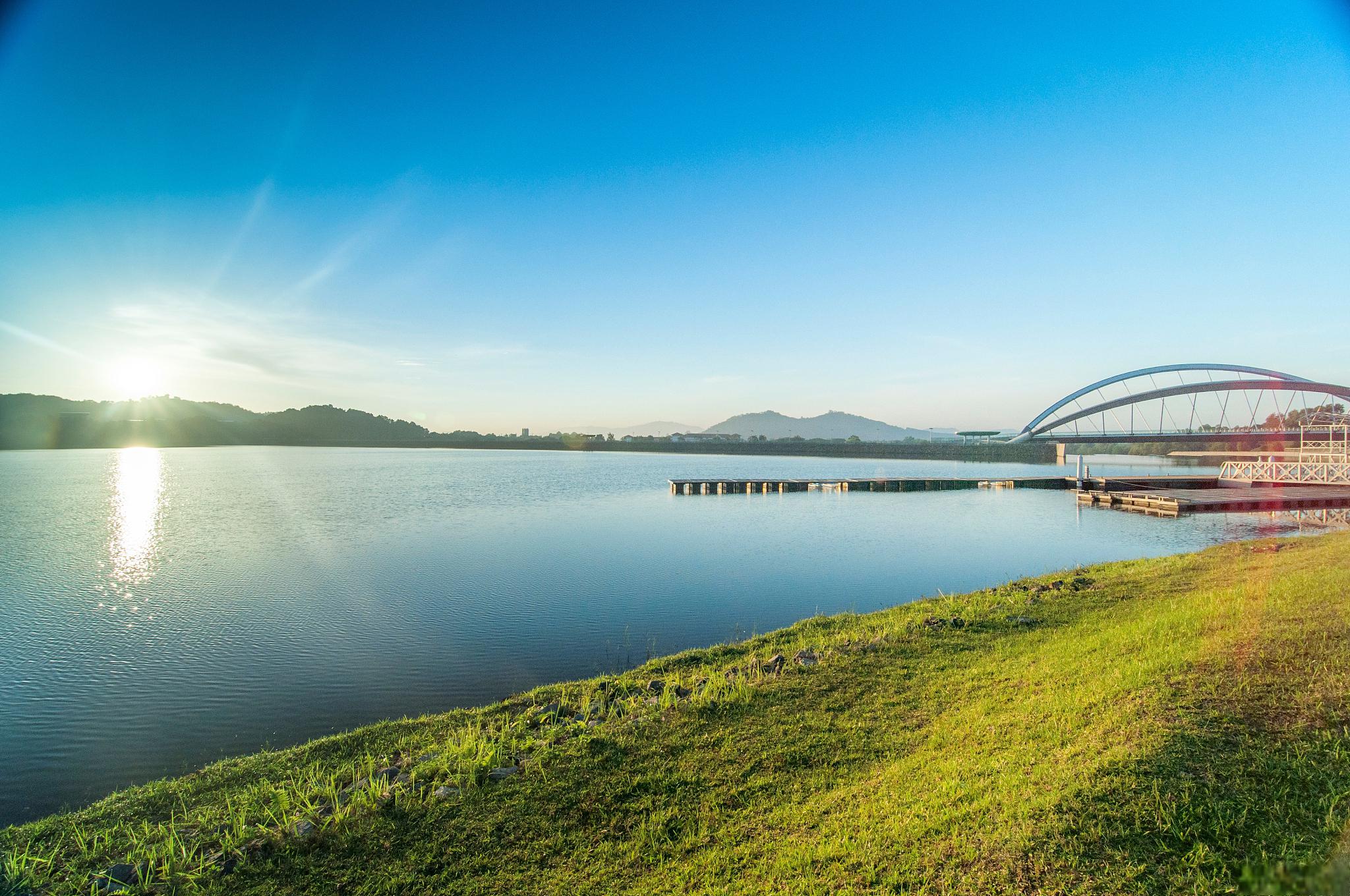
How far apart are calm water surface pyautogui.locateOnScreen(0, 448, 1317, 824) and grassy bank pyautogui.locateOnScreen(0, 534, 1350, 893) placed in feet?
→ 8.41

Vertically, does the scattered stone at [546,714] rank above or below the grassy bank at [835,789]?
below

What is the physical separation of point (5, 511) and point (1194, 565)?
5514 cm

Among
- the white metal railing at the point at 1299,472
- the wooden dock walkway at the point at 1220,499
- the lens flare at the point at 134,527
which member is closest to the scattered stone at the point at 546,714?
the lens flare at the point at 134,527

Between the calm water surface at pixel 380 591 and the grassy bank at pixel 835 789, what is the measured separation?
2563 millimetres

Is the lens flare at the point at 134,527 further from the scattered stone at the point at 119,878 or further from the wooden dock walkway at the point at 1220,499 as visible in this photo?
the wooden dock walkway at the point at 1220,499

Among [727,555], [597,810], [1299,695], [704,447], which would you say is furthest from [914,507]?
[704,447]

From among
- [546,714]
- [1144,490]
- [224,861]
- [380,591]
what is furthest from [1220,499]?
[224,861]

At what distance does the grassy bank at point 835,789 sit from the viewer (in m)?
4.56

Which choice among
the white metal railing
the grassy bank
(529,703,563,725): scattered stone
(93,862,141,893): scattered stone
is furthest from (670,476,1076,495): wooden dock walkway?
(93,862,141,893): scattered stone

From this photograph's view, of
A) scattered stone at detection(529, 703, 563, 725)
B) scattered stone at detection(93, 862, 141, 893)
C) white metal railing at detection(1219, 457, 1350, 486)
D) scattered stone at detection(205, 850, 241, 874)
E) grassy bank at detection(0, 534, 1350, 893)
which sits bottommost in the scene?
scattered stone at detection(529, 703, 563, 725)

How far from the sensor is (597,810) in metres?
5.91

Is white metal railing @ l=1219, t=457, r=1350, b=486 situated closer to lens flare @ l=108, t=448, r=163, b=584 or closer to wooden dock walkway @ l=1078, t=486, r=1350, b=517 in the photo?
wooden dock walkway @ l=1078, t=486, r=1350, b=517

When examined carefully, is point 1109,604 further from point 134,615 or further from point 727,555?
point 134,615

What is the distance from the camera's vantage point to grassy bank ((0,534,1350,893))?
15.0ft
